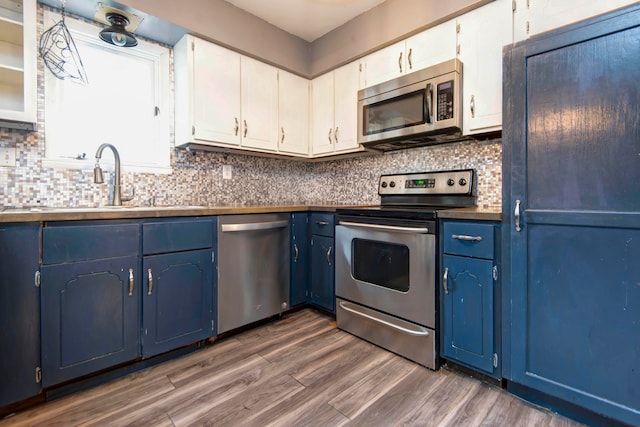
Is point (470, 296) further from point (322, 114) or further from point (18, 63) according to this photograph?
point (18, 63)

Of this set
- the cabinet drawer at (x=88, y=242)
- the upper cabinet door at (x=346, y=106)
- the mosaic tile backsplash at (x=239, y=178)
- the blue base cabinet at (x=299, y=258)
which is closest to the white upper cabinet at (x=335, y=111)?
the upper cabinet door at (x=346, y=106)

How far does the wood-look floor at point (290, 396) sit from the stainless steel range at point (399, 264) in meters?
0.17

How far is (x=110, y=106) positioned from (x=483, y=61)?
8.31ft

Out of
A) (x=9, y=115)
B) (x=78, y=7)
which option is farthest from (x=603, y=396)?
(x=78, y=7)

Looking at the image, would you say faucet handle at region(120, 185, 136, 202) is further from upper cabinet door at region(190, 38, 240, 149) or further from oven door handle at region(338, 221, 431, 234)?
oven door handle at region(338, 221, 431, 234)

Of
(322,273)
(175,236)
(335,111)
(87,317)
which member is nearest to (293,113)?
(335,111)

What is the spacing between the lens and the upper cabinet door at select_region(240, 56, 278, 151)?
8.21 feet

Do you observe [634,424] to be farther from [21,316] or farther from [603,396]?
[21,316]

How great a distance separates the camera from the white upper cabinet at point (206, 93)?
87.2 inches

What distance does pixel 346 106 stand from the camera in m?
2.65

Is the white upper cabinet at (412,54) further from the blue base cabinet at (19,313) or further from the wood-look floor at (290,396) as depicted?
the blue base cabinet at (19,313)

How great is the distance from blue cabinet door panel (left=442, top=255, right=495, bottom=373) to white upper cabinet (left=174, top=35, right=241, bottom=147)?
1881mm

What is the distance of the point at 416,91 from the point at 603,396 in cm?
188

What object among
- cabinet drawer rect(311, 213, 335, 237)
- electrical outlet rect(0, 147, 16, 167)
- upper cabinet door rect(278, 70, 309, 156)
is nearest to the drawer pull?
cabinet drawer rect(311, 213, 335, 237)
